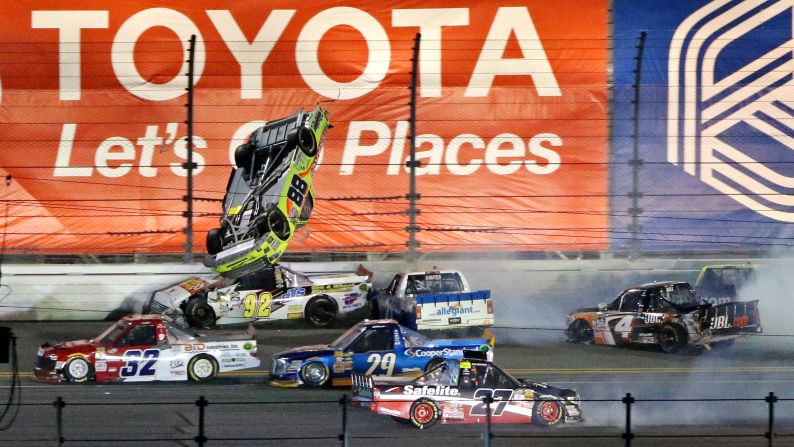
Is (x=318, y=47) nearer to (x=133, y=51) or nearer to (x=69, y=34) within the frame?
(x=133, y=51)

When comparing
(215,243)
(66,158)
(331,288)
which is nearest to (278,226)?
(215,243)

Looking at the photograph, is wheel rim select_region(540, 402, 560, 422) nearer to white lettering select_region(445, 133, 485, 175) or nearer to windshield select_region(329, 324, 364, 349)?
windshield select_region(329, 324, 364, 349)

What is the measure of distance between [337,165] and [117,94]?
4322mm

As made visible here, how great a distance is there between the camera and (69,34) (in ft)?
74.3

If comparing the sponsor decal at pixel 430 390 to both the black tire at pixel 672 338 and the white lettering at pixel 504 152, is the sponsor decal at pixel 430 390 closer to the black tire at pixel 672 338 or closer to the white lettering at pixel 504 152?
the black tire at pixel 672 338

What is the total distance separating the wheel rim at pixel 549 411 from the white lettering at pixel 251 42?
1055 centimetres

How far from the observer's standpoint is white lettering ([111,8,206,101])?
72.5 feet

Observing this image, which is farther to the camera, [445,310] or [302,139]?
[302,139]

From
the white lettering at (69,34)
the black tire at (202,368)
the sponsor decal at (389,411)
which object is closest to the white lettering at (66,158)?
the white lettering at (69,34)

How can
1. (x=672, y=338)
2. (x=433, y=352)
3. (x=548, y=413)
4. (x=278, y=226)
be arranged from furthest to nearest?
1. (x=278, y=226)
2. (x=672, y=338)
3. (x=433, y=352)
4. (x=548, y=413)

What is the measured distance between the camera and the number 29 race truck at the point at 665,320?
18594 mm

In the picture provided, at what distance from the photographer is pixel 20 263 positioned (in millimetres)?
21625

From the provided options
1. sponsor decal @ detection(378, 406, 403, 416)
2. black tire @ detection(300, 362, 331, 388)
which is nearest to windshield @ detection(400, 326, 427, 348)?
black tire @ detection(300, 362, 331, 388)

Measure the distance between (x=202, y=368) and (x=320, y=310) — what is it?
12.8 feet
